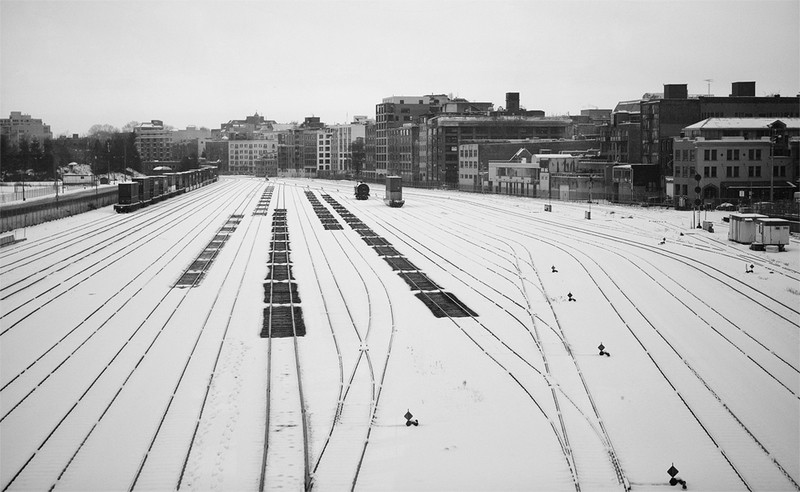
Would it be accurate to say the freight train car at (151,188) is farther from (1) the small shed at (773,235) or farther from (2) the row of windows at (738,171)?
(1) the small shed at (773,235)

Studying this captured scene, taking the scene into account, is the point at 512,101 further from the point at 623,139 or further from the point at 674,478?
the point at 674,478

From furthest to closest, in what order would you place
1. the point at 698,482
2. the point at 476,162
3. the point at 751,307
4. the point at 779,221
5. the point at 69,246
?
the point at 476,162, the point at 69,246, the point at 779,221, the point at 751,307, the point at 698,482

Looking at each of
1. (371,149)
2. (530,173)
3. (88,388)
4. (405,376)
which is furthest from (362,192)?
(371,149)

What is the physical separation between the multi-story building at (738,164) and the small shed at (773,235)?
2772 centimetres

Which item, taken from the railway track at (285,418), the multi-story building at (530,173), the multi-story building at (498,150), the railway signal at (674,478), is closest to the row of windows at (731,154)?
the multi-story building at (530,173)

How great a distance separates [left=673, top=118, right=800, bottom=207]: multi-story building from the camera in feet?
251

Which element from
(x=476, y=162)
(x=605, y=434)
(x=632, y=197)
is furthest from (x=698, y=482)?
(x=476, y=162)

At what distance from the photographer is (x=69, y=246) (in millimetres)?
51562

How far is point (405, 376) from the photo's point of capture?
74.2ft

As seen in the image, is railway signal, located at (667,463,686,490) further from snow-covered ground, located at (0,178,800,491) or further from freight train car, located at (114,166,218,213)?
freight train car, located at (114,166,218,213)

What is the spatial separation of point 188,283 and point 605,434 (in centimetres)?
2387

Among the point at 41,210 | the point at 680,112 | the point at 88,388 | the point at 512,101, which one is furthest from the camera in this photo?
the point at 512,101

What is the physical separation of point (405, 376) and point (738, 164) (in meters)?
63.1

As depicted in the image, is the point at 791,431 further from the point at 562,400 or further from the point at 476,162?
the point at 476,162
